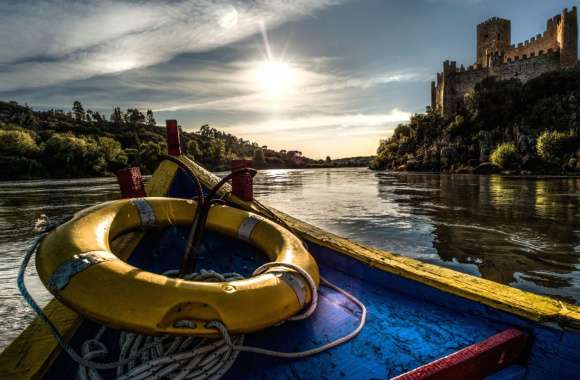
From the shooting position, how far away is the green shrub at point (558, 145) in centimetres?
3475

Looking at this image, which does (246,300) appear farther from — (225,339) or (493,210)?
(493,210)

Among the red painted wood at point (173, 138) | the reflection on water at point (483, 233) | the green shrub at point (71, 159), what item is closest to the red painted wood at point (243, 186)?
the red painted wood at point (173, 138)

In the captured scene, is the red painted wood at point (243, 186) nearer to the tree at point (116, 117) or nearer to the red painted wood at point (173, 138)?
the red painted wood at point (173, 138)

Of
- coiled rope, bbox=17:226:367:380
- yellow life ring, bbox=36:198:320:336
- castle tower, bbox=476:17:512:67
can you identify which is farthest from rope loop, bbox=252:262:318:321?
castle tower, bbox=476:17:512:67

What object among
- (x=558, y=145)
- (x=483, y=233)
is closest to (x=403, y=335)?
(x=483, y=233)

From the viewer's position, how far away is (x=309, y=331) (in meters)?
2.31

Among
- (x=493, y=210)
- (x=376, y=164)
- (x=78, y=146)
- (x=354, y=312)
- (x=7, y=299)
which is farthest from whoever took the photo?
(x=376, y=164)

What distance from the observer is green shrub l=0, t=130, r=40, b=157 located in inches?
2434

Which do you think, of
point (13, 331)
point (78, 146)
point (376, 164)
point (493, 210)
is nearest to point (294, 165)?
point (376, 164)

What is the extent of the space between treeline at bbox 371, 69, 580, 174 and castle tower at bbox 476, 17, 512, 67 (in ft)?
31.0

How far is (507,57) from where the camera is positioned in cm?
5553

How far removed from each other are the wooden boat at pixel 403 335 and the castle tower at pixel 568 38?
61966mm

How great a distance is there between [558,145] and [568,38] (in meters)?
23.8

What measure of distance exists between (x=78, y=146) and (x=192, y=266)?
7323 cm
